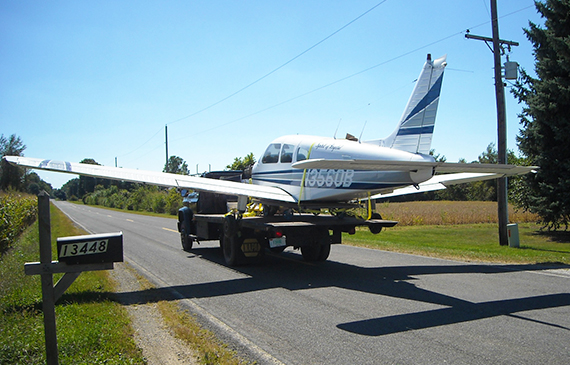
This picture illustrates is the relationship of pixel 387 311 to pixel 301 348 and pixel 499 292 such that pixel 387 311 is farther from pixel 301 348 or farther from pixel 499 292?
pixel 499 292

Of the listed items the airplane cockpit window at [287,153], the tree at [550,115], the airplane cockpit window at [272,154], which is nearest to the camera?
the airplane cockpit window at [287,153]

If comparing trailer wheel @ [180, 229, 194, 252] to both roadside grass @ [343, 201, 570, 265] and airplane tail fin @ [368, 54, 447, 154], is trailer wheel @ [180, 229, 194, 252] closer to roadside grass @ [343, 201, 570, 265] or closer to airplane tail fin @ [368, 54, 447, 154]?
roadside grass @ [343, 201, 570, 265]

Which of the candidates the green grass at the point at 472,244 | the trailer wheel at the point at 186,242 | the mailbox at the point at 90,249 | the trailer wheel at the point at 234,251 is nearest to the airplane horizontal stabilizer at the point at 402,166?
the mailbox at the point at 90,249

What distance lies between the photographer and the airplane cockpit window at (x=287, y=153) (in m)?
11.3

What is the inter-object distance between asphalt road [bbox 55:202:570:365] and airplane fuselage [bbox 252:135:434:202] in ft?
6.39

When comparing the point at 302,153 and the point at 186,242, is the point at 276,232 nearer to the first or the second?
the point at 302,153

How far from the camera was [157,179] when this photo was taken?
11.3m

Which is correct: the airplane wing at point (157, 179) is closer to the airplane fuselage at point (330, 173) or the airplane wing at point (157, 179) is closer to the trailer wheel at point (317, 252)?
the airplane fuselage at point (330, 173)

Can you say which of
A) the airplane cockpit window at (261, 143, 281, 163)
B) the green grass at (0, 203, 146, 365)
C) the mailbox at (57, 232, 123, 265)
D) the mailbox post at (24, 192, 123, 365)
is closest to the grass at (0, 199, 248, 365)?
the green grass at (0, 203, 146, 365)

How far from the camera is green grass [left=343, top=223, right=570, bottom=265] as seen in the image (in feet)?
40.7

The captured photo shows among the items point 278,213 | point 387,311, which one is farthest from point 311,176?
point 387,311

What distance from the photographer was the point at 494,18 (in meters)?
16.6

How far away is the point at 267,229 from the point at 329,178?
2071mm

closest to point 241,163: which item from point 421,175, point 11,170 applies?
point 11,170
